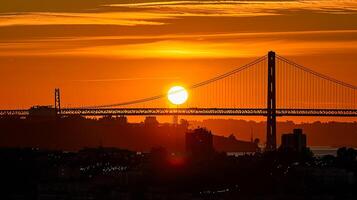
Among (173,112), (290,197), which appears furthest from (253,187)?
(173,112)

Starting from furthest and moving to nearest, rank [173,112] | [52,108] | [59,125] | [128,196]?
[59,125] < [52,108] < [173,112] < [128,196]

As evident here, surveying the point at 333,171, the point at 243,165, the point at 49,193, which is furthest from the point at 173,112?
the point at 49,193

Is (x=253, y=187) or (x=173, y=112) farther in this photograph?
(x=173, y=112)

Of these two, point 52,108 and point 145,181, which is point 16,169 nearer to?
point 145,181

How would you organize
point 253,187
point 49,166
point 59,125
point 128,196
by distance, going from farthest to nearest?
1. point 59,125
2. point 49,166
3. point 253,187
4. point 128,196

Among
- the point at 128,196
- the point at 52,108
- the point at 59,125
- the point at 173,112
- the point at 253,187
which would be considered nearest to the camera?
the point at 128,196

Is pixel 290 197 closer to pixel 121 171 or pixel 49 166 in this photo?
pixel 121 171
